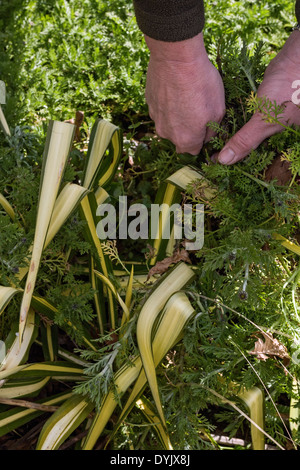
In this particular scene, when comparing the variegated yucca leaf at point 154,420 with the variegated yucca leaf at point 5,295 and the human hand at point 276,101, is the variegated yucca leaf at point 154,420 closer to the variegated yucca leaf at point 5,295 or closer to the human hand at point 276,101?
the variegated yucca leaf at point 5,295

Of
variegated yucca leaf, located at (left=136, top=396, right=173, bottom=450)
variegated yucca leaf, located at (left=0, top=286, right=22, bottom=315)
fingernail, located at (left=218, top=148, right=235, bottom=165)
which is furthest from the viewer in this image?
fingernail, located at (left=218, top=148, right=235, bottom=165)

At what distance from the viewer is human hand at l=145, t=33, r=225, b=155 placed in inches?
56.2

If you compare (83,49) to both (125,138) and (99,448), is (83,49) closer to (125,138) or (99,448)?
(125,138)

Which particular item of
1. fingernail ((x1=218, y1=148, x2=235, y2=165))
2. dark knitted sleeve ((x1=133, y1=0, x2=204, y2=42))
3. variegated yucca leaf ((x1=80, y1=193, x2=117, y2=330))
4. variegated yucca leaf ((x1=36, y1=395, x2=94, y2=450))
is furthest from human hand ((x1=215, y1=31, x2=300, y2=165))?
variegated yucca leaf ((x1=36, y1=395, x2=94, y2=450))

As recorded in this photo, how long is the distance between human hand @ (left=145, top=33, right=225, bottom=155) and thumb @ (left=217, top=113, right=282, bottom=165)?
133 millimetres

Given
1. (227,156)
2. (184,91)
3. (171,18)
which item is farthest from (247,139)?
(171,18)

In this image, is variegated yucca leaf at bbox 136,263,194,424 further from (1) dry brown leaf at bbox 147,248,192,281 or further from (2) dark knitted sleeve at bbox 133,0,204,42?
(2) dark knitted sleeve at bbox 133,0,204,42

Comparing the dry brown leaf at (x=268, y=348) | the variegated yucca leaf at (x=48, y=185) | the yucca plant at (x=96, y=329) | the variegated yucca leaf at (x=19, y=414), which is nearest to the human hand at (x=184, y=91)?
the yucca plant at (x=96, y=329)

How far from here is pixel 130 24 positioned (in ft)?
7.33

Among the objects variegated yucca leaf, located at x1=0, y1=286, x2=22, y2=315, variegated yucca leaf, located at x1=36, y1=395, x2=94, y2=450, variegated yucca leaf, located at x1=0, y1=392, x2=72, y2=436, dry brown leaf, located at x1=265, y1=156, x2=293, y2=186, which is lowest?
variegated yucca leaf, located at x1=0, y1=392, x2=72, y2=436

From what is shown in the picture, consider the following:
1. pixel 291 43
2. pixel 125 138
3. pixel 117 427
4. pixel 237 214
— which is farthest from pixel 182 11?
pixel 117 427

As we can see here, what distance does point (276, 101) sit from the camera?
1418 mm

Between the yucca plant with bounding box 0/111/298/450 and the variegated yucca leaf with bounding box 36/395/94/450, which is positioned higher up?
the yucca plant with bounding box 0/111/298/450

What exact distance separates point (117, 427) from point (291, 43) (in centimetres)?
117
